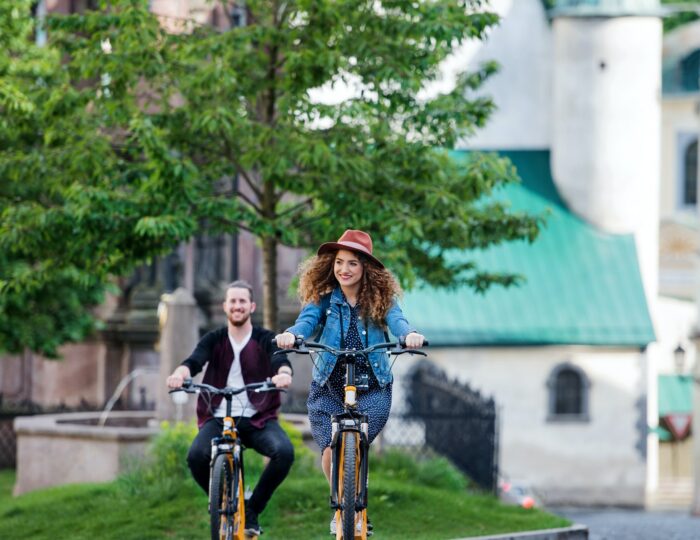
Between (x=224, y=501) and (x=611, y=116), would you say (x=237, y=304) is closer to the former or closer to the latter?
(x=224, y=501)

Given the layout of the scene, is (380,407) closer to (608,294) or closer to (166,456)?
(166,456)

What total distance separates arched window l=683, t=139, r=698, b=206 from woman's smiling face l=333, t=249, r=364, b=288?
165 feet

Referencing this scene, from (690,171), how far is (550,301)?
20.1 meters

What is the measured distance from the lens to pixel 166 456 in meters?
15.3

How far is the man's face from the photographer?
10.2 m

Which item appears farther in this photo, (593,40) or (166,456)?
(593,40)

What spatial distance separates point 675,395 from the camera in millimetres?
48906

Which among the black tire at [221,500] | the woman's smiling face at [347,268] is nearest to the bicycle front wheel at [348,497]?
the black tire at [221,500]

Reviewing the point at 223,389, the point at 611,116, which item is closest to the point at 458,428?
the point at 223,389

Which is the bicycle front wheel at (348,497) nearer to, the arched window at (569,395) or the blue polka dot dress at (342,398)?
the blue polka dot dress at (342,398)

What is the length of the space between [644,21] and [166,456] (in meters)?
29.4

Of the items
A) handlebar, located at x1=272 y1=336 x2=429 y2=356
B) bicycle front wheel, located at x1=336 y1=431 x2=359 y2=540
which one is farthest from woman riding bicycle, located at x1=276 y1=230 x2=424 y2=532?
bicycle front wheel, located at x1=336 y1=431 x2=359 y2=540

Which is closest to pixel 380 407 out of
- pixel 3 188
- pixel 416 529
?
pixel 416 529

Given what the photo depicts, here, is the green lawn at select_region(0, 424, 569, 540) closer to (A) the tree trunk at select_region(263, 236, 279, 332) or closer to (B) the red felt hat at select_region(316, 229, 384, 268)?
(A) the tree trunk at select_region(263, 236, 279, 332)
